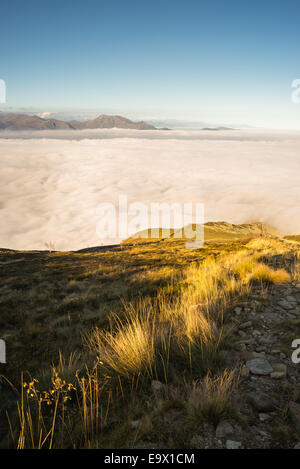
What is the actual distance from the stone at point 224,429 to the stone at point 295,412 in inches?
22.7

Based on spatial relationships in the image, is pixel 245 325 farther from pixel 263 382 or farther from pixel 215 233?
pixel 215 233

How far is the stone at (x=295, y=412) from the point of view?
212cm

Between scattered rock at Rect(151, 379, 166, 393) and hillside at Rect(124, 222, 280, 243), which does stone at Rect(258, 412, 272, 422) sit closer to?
scattered rock at Rect(151, 379, 166, 393)

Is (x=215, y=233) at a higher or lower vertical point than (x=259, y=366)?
lower

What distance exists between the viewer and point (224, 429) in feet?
6.85

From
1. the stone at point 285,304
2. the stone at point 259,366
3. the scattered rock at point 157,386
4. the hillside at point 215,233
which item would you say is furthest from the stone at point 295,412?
the hillside at point 215,233

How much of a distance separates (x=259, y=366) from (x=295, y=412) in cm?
68

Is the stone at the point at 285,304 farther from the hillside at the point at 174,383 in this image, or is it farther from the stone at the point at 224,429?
the stone at the point at 224,429

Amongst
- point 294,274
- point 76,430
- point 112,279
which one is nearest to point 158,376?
point 76,430

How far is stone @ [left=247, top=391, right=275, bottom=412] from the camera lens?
2284 mm

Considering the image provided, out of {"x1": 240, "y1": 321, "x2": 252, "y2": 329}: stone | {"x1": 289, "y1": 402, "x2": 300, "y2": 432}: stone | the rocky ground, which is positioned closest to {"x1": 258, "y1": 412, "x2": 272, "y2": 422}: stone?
the rocky ground

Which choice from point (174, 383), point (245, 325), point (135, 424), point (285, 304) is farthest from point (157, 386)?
point (285, 304)

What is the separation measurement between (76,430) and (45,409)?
684mm

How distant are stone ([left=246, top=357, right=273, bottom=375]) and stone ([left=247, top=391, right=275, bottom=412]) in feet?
1.12
